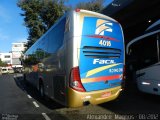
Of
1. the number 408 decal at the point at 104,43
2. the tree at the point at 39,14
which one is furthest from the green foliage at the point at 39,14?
the number 408 decal at the point at 104,43

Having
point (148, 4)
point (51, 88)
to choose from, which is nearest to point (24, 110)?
point (51, 88)

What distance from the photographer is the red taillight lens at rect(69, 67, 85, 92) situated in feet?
26.3

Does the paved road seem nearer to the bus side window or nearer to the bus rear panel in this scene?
the bus rear panel

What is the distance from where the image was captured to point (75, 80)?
26.4 ft

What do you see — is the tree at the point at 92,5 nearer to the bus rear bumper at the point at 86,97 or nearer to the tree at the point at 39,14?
the tree at the point at 39,14

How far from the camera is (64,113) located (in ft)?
29.5

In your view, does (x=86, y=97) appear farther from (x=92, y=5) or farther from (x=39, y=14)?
(x=92, y=5)

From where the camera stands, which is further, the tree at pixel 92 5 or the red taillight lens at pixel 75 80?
the tree at pixel 92 5

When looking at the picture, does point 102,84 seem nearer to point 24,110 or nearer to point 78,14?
point 78,14

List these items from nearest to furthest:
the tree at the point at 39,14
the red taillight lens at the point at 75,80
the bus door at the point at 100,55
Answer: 1. the red taillight lens at the point at 75,80
2. the bus door at the point at 100,55
3. the tree at the point at 39,14

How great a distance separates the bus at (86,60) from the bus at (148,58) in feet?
3.29

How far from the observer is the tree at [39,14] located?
40.9 metres

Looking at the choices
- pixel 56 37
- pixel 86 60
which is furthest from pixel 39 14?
pixel 86 60

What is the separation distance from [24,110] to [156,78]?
15.7ft
